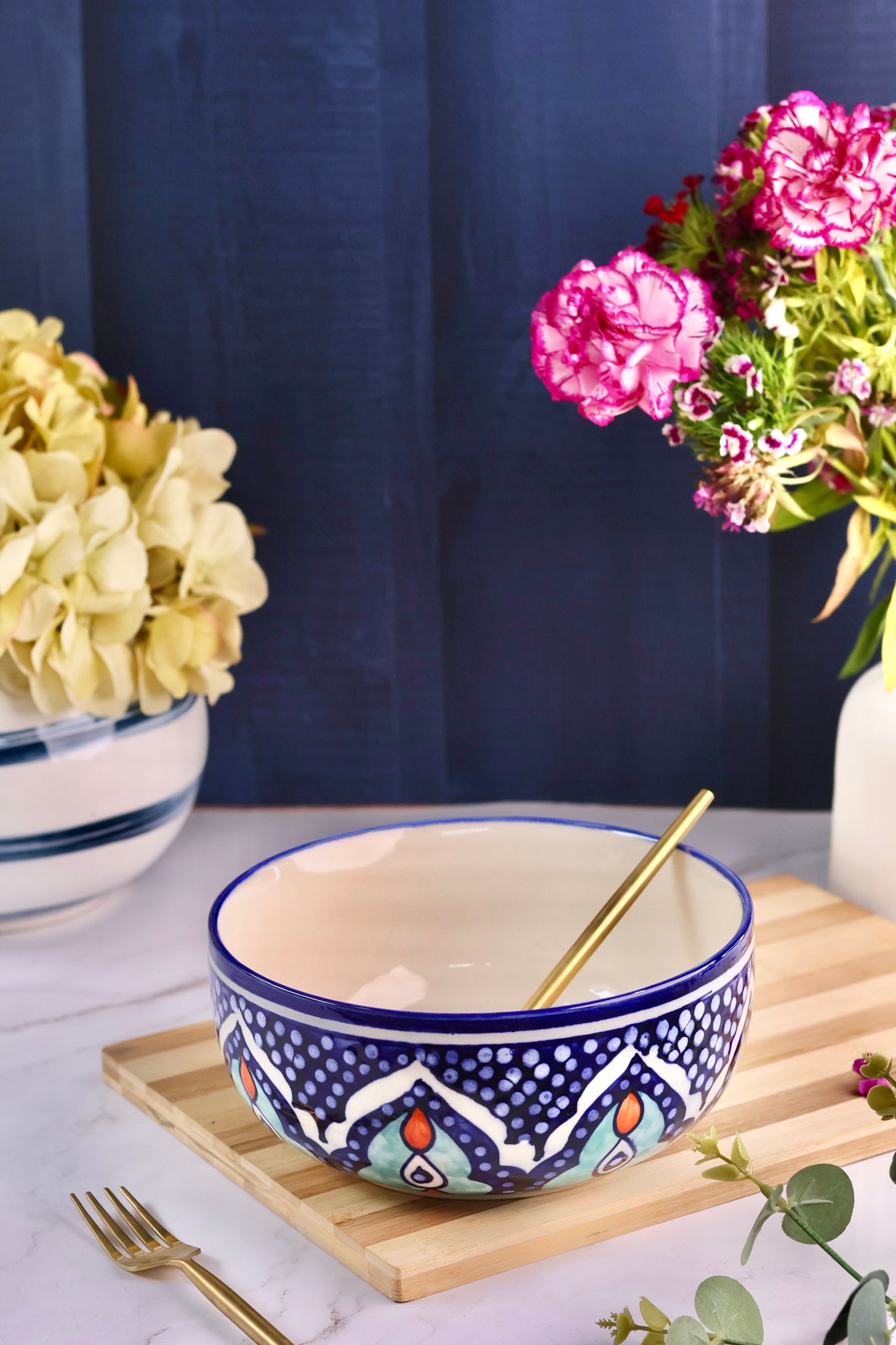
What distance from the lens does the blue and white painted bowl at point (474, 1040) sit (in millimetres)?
451

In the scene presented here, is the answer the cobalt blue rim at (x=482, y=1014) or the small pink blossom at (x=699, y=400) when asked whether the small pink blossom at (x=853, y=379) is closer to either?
the small pink blossom at (x=699, y=400)

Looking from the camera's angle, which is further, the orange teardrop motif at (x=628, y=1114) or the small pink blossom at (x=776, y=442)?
the small pink blossom at (x=776, y=442)

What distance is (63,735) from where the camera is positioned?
2.53 ft

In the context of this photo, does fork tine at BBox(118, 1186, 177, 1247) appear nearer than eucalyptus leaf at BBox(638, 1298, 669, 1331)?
No

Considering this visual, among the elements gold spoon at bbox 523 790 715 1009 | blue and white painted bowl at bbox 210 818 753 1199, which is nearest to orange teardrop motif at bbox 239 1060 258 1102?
blue and white painted bowl at bbox 210 818 753 1199

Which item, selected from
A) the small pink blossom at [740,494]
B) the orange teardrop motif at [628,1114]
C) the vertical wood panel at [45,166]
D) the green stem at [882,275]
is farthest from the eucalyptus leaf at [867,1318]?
the vertical wood panel at [45,166]

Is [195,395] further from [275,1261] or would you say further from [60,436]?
[275,1261]

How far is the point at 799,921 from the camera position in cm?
76

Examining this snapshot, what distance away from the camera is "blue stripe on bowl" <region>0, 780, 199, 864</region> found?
0.77 meters

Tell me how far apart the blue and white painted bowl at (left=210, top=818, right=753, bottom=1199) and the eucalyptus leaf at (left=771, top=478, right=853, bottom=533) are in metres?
0.30

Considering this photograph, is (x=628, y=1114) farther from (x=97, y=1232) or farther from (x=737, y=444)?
(x=737, y=444)

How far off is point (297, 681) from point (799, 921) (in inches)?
17.4

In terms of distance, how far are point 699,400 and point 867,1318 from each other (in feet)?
1.46

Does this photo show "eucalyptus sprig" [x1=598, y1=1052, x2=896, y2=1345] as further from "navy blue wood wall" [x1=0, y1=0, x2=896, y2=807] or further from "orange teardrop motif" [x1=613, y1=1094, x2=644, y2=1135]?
"navy blue wood wall" [x1=0, y1=0, x2=896, y2=807]
